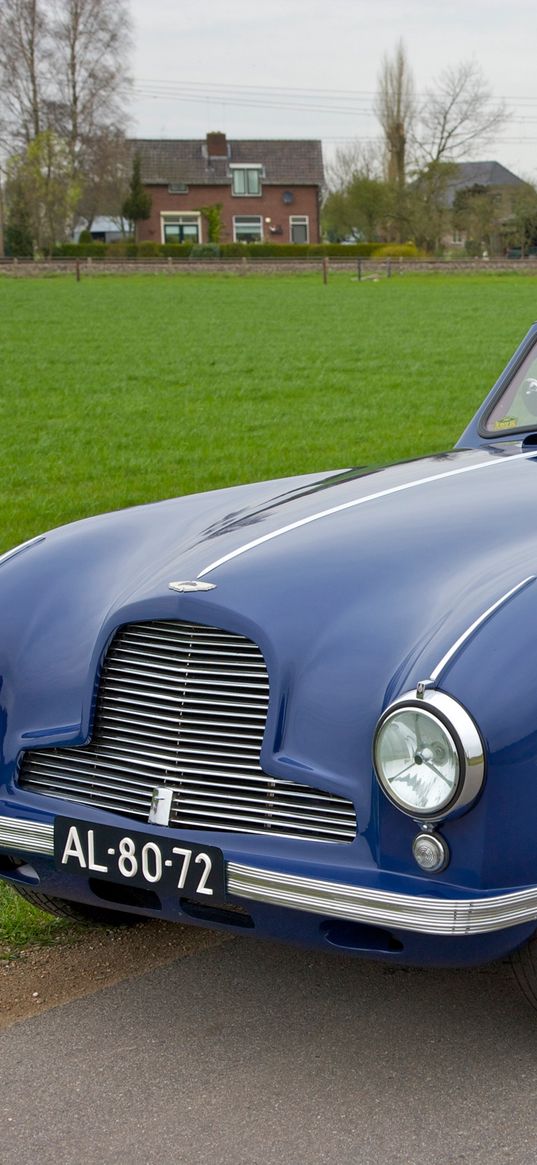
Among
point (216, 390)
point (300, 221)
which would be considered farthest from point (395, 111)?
point (216, 390)

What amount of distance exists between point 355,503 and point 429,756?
112 cm

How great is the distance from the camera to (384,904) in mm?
2539

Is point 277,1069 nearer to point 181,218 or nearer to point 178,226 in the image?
point 178,226

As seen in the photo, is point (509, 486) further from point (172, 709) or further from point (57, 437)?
point (57, 437)

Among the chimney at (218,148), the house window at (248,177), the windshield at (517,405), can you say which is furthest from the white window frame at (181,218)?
the windshield at (517,405)

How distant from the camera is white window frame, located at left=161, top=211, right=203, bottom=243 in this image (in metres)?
84.4

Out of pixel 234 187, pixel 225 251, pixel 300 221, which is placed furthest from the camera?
pixel 300 221

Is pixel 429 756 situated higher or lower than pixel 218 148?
lower

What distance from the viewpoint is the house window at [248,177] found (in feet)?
283

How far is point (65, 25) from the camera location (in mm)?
72062

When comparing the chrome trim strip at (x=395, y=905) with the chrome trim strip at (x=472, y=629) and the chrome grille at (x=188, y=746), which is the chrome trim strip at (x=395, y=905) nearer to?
the chrome grille at (x=188, y=746)

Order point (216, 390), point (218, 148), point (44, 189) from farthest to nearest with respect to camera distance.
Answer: point (218, 148) → point (44, 189) → point (216, 390)

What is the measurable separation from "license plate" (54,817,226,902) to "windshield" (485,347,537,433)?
222cm

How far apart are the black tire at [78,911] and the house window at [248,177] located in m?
86.4
